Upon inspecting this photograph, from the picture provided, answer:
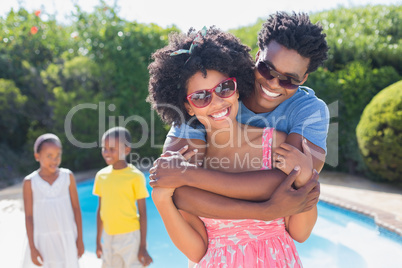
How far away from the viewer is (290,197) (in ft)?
5.38

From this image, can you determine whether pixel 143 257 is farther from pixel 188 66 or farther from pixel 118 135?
pixel 188 66

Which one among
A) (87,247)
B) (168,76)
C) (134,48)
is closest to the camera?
(168,76)

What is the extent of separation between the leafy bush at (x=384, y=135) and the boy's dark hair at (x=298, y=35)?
24.4 ft

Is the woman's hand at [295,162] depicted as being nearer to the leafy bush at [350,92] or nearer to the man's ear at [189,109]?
the man's ear at [189,109]

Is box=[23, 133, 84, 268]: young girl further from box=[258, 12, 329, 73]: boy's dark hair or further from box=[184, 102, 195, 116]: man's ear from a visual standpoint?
box=[258, 12, 329, 73]: boy's dark hair

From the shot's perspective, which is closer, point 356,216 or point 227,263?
point 227,263

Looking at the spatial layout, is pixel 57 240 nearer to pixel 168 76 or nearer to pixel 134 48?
pixel 168 76

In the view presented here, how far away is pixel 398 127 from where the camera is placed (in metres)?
8.66

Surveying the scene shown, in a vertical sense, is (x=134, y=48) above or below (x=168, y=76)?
above

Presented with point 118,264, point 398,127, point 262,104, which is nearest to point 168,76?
point 262,104

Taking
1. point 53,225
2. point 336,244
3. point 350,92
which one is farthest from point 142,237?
point 350,92

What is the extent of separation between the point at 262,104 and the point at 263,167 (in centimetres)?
43

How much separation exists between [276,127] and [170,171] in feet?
2.16

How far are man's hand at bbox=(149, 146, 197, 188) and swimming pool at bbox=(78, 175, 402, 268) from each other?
17.3ft
